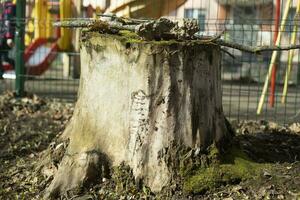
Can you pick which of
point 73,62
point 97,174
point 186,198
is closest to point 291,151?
point 186,198

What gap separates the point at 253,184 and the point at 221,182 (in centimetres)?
21

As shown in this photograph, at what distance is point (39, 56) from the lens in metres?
11.8

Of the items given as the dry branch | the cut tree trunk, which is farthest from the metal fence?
the cut tree trunk

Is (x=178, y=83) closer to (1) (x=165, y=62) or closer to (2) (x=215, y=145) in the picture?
(1) (x=165, y=62)

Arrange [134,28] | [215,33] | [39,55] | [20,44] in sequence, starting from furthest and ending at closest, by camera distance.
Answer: [39,55], [20,44], [215,33], [134,28]

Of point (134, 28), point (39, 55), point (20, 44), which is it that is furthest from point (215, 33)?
point (39, 55)

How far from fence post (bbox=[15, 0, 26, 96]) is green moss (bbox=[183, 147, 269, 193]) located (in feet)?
16.3

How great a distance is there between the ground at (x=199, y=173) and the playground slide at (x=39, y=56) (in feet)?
18.4

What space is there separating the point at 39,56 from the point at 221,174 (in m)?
8.42

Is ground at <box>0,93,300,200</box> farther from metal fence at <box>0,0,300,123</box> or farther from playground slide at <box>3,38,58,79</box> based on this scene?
playground slide at <box>3,38,58,79</box>

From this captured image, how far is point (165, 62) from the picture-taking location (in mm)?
3920

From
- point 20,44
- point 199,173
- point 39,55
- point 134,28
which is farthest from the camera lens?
point 39,55

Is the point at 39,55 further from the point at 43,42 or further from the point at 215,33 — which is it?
the point at 215,33

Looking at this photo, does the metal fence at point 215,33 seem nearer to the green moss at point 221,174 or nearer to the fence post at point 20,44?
the fence post at point 20,44
